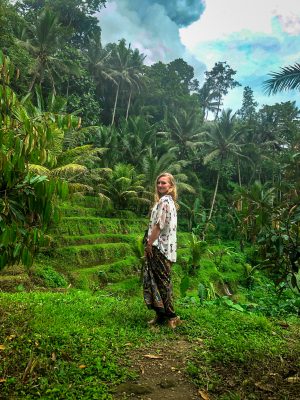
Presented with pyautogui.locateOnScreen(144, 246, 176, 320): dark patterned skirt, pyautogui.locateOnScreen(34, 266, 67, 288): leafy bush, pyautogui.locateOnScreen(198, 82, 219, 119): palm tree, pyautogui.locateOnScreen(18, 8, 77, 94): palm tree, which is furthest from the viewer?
pyautogui.locateOnScreen(198, 82, 219, 119): palm tree

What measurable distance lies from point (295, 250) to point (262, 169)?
34.1m

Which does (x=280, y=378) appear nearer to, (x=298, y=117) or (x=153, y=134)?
(x=153, y=134)

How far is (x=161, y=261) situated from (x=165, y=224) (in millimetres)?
395

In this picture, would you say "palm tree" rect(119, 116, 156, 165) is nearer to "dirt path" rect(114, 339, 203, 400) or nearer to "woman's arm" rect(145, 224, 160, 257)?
"woman's arm" rect(145, 224, 160, 257)

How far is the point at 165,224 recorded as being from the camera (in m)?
3.93

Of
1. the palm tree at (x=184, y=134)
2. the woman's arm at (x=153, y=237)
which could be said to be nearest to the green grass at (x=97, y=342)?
the woman's arm at (x=153, y=237)

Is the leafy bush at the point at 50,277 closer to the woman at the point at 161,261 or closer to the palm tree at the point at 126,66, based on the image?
the woman at the point at 161,261

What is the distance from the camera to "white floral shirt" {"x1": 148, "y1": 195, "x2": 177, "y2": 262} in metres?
3.88

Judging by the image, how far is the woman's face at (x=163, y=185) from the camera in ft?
13.1

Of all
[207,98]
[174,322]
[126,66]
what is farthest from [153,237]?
[207,98]

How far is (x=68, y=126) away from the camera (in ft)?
9.23

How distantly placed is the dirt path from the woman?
16.7 inches

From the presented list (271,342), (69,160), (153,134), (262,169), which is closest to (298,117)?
(262,169)

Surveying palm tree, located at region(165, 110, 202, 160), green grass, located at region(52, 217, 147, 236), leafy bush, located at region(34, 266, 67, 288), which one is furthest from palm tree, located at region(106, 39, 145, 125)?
leafy bush, located at region(34, 266, 67, 288)
